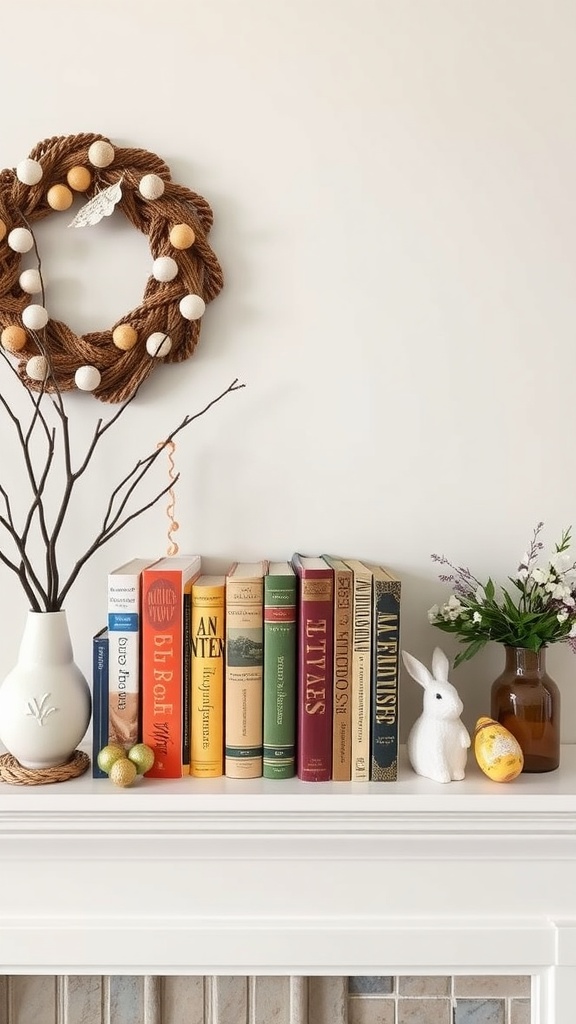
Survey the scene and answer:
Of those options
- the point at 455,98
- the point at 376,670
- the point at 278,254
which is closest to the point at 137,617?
the point at 376,670

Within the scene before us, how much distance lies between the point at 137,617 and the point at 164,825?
250 mm

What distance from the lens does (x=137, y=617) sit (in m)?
1.01

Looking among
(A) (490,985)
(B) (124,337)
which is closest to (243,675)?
(B) (124,337)

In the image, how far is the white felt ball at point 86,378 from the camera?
1.12 metres

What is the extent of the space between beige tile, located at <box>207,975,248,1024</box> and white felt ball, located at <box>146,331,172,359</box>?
886mm

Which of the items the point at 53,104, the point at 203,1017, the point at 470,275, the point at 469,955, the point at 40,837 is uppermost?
the point at 53,104

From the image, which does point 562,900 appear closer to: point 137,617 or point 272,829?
point 272,829

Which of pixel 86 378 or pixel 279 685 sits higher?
pixel 86 378

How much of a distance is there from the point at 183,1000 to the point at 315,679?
1.76ft

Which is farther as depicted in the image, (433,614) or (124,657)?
(433,614)

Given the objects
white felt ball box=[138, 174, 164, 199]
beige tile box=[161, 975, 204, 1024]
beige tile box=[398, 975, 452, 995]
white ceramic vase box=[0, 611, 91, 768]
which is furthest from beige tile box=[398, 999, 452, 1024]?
white felt ball box=[138, 174, 164, 199]

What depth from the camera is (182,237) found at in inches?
44.1

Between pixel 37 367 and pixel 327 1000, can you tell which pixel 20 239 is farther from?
pixel 327 1000

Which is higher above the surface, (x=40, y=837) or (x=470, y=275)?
(x=470, y=275)
